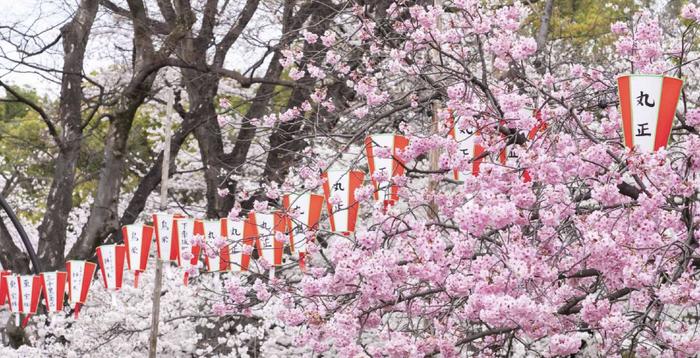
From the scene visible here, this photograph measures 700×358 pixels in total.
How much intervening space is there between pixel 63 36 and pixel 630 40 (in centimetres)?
887

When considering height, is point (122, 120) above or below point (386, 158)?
above

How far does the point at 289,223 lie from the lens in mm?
6707

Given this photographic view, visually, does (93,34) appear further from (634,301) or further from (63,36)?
(634,301)

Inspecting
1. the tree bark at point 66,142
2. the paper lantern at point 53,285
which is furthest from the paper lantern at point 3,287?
the tree bark at point 66,142

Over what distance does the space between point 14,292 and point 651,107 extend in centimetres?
769

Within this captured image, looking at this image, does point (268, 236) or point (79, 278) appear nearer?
point (268, 236)

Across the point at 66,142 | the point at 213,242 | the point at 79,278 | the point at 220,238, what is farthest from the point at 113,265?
the point at 66,142

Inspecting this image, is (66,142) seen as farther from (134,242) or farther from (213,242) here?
(213,242)

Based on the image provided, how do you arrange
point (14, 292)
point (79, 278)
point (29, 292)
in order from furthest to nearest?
point (14, 292), point (29, 292), point (79, 278)

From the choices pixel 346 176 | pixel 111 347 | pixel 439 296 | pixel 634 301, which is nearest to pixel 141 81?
pixel 111 347

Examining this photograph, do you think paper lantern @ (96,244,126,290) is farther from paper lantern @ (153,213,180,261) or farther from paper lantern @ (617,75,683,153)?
paper lantern @ (617,75,683,153)

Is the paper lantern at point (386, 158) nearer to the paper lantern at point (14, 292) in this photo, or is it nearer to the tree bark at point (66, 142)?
the paper lantern at point (14, 292)

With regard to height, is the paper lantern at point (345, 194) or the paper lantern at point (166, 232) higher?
the paper lantern at point (345, 194)

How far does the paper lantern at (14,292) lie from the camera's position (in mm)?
10047
